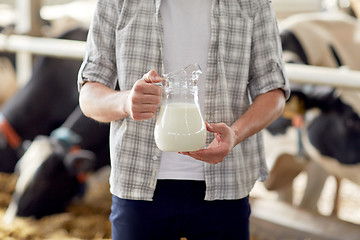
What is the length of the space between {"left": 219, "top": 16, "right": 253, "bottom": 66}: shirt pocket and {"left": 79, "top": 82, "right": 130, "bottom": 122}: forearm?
0.22 m

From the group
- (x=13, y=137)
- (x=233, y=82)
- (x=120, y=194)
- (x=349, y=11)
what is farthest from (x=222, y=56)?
(x=349, y=11)

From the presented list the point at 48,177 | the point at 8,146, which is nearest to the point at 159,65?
the point at 48,177

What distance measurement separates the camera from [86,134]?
2459 mm

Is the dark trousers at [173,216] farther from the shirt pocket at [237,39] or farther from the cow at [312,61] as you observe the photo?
the cow at [312,61]

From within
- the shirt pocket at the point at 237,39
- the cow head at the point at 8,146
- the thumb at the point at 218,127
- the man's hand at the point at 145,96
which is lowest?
the cow head at the point at 8,146

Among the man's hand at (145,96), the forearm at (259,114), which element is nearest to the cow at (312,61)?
the forearm at (259,114)

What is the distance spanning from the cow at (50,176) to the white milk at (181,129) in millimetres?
1285

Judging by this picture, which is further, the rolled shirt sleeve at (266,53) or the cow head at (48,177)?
the cow head at (48,177)

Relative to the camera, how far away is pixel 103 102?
2.93ft

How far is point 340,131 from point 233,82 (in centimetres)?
115

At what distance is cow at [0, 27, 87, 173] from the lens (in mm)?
2541

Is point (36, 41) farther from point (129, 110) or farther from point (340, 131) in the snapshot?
point (129, 110)

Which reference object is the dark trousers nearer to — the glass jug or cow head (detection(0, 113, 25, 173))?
the glass jug

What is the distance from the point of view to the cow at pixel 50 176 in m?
2.09
